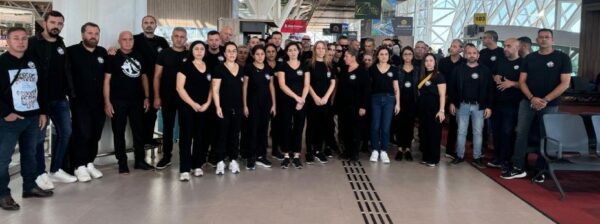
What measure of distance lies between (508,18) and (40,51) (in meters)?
30.9

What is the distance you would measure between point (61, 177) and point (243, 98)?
2130mm

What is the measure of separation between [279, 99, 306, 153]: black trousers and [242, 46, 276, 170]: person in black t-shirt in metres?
0.16

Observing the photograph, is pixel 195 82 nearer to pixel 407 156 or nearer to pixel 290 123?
pixel 290 123

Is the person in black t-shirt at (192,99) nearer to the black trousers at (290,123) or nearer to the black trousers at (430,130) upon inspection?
the black trousers at (290,123)

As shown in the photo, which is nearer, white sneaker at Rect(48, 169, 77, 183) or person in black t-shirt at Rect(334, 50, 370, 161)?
white sneaker at Rect(48, 169, 77, 183)

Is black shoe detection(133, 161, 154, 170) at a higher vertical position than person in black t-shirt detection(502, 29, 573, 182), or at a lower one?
lower

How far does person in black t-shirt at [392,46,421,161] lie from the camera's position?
684 centimetres

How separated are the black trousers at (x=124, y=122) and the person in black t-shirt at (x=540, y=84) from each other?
172 inches

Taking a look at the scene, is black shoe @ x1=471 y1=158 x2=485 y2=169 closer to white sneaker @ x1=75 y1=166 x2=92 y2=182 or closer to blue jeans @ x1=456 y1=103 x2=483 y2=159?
blue jeans @ x1=456 y1=103 x2=483 y2=159

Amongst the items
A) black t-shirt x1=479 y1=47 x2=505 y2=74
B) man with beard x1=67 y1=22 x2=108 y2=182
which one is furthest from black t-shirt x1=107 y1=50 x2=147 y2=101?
black t-shirt x1=479 y1=47 x2=505 y2=74

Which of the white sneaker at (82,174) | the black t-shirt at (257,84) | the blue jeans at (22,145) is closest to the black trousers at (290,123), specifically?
the black t-shirt at (257,84)

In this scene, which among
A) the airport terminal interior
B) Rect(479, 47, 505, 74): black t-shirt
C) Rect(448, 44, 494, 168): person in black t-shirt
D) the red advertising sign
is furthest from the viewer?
the red advertising sign

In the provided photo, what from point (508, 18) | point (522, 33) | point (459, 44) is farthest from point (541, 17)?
point (459, 44)

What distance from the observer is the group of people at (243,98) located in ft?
15.8
